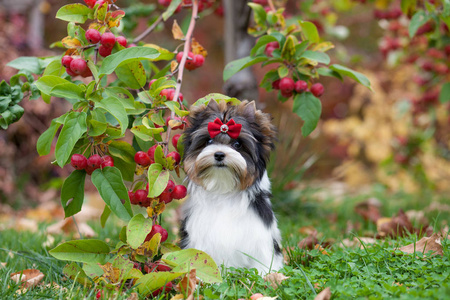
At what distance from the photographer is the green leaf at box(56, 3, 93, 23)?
229 centimetres

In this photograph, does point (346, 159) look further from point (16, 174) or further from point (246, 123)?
point (246, 123)

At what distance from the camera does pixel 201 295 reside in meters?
2.09

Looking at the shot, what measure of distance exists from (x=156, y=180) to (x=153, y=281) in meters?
0.48

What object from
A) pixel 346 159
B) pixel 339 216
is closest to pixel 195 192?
pixel 339 216

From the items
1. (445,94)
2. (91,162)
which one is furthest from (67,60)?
(445,94)

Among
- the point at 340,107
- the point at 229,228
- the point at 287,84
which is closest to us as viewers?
the point at 229,228

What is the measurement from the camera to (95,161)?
2.22 m

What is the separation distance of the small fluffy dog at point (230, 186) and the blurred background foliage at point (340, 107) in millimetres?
1024

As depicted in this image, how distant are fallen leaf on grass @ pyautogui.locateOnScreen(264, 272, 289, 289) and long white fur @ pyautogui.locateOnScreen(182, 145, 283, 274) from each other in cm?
13

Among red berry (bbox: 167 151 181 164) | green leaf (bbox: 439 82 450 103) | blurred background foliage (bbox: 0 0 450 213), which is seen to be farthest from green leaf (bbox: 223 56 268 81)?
green leaf (bbox: 439 82 450 103)

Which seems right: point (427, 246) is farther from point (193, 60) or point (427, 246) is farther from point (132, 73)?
point (132, 73)

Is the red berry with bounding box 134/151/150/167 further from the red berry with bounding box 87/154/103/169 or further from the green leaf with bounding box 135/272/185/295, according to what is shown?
the green leaf with bounding box 135/272/185/295

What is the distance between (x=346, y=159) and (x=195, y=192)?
7174 mm

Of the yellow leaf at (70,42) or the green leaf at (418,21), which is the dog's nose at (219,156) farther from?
the green leaf at (418,21)
